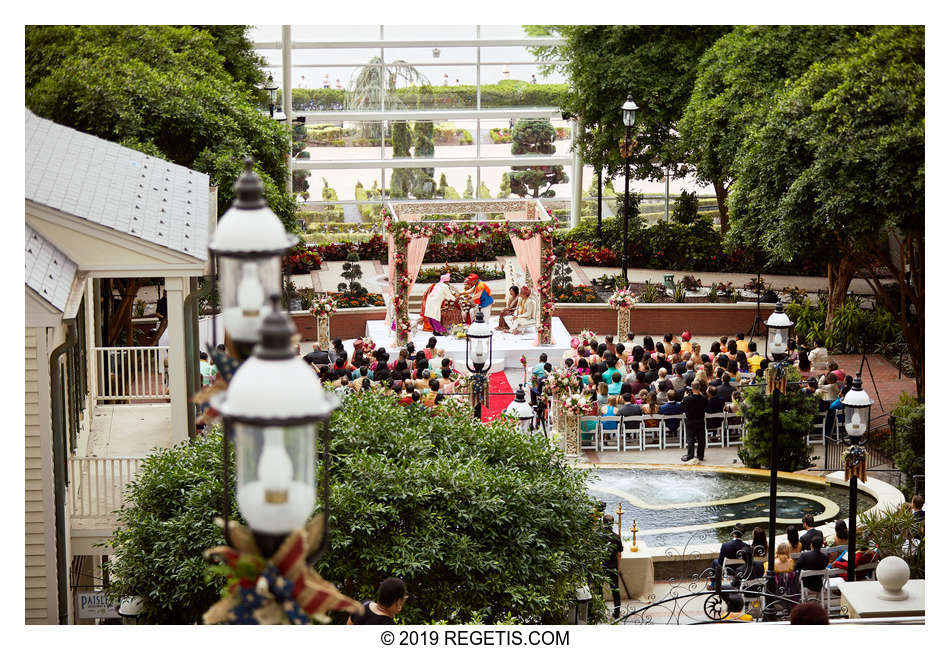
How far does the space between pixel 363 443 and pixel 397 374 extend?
20.1 ft

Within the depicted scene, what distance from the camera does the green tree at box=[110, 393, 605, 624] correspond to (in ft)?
28.0

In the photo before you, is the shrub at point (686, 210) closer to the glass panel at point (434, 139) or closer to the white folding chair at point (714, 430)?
the glass panel at point (434, 139)

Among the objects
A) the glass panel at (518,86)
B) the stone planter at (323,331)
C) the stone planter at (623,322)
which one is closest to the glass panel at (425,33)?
the glass panel at (518,86)

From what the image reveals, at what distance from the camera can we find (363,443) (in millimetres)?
9266

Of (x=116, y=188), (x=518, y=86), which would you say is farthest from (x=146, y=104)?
(x=518, y=86)

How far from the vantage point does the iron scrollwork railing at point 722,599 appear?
10227mm

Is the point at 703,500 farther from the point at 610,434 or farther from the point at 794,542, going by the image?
the point at 610,434

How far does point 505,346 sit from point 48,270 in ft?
35.8

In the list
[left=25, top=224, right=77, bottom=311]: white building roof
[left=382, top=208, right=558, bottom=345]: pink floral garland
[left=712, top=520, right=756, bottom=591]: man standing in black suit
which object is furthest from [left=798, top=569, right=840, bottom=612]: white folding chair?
[left=382, top=208, right=558, bottom=345]: pink floral garland

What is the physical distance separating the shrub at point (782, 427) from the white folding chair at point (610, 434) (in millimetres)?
1568

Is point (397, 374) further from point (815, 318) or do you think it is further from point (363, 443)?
point (815, 318)

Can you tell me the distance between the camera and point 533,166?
29.4m

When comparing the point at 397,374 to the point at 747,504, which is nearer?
the point at 747,504
